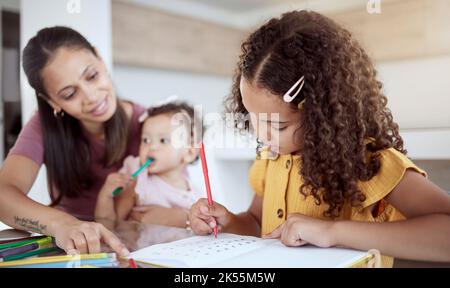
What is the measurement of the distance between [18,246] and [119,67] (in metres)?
0.55

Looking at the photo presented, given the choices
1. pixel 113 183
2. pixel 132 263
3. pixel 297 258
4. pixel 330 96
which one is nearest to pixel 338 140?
pixel 330 96

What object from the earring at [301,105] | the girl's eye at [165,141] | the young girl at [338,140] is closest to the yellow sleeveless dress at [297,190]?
the young girl at [338,140]

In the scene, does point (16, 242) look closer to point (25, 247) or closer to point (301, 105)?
point (25, 247)

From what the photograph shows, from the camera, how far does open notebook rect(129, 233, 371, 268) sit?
19.2 inches

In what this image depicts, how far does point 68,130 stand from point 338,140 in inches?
22.6

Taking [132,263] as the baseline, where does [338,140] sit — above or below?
above

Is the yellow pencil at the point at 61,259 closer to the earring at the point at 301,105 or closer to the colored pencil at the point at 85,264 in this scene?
the colored pencil at the point at 85,264

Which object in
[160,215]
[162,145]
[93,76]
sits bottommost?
[160,215]

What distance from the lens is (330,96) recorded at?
0.58m

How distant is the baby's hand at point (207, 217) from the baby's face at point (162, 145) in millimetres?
231

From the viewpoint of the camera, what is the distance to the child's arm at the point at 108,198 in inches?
36.6

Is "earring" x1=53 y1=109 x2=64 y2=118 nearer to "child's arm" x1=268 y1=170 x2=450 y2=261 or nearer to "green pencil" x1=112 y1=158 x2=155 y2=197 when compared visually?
"green pencil" x1=112 y1=158 x2=155 y2=197

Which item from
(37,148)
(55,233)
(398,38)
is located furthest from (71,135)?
(398,38)

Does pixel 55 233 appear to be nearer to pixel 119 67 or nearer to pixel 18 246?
pixel 18 246
